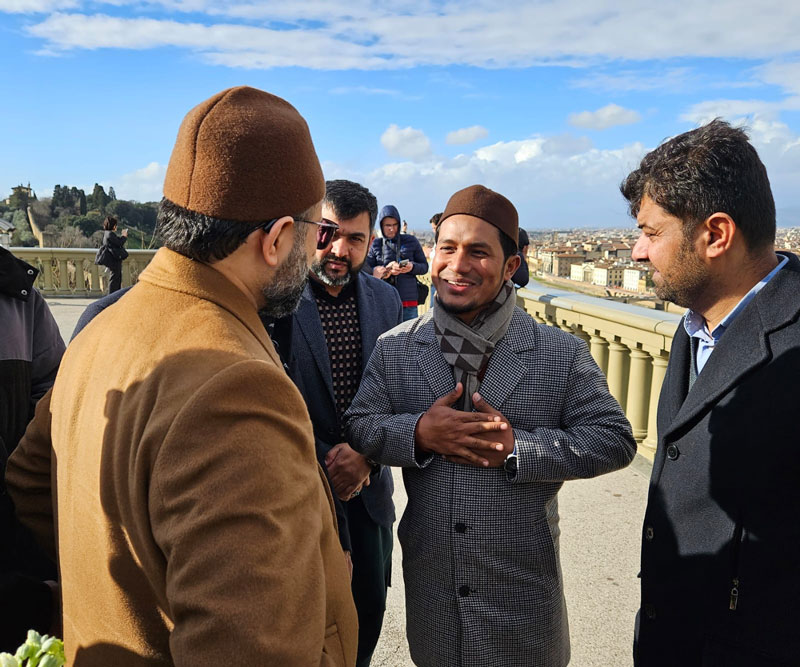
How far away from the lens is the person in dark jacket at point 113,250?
13.1m

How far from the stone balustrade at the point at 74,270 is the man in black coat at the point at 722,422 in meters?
14.8

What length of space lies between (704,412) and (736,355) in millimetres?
180

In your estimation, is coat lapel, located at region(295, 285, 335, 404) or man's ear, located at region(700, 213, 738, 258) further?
coat lapel, located at region(295, 285, 335, 404)

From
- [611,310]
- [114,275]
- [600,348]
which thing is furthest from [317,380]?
[114,275]

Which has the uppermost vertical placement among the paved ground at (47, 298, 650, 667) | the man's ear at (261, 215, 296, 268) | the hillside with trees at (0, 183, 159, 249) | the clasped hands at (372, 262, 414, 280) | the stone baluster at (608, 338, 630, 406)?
the hillside with trees at (0, 183, 159, 249)

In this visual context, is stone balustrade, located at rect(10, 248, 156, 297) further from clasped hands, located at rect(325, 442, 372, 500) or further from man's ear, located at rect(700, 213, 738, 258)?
man's ear, located at rect(700, 213, 738, 258)

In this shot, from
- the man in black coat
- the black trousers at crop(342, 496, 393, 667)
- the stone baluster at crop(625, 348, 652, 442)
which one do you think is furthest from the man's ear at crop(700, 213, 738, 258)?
the stone baluster at crop(625, 348, 652, 442)

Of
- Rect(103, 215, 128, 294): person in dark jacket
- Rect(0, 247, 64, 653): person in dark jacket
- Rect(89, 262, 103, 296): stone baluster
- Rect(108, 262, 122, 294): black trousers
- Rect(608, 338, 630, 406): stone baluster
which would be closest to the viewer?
Rect(0, 247, 64, 653): person in dark jacket

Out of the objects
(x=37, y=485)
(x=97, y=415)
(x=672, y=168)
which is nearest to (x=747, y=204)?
(x=672, y=168)

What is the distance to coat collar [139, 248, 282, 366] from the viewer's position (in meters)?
1.29

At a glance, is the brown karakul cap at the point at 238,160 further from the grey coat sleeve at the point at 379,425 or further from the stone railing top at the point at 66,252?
the stone railing top at the point at 66,252

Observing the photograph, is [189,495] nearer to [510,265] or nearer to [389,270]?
[510,265]

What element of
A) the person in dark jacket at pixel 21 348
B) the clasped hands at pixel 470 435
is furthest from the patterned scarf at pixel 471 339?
the person in dark jacket at pixel 21 348

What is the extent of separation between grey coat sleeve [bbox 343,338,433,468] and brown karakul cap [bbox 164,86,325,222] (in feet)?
3.44
